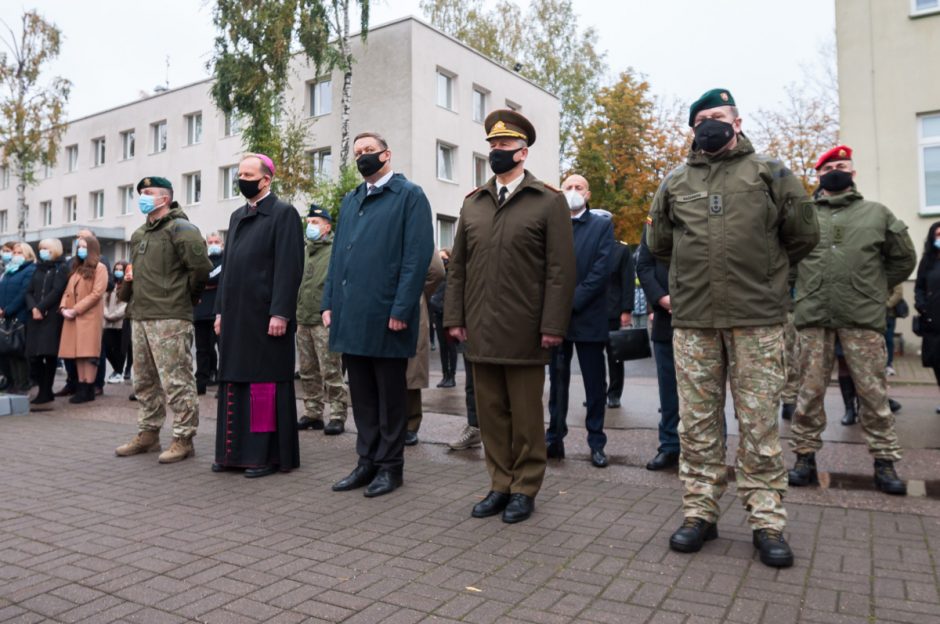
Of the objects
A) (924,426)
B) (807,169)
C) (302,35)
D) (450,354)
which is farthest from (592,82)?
(924,426)

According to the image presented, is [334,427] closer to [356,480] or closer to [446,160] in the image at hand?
[356,480]

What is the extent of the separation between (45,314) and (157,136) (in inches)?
1322

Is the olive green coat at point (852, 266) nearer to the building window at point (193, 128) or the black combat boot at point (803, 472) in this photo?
the black combat boot at point (803, 472)

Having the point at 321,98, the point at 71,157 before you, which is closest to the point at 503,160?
the point at 321,98

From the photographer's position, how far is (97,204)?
141 ft

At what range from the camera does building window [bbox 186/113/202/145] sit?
37750 mm

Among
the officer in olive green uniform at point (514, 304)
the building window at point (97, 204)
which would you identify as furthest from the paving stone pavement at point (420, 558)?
the building window at point (97, 204)

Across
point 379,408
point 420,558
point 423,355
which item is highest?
point 423,355

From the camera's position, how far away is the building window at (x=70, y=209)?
4419 cm

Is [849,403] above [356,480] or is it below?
above

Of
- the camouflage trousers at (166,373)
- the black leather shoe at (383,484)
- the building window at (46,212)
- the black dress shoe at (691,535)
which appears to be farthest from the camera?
the building window at (46,212)

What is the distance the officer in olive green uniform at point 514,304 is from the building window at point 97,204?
142ft

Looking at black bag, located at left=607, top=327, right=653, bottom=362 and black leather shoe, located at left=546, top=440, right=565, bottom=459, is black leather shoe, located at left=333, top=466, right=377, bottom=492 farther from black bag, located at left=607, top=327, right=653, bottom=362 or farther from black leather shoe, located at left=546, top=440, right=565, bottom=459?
black bag, located at left=607, top=327, right=653, bottom=362

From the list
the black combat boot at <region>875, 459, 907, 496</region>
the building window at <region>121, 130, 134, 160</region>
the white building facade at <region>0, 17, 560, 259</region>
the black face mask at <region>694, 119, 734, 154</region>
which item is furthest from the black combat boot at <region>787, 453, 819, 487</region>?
the building window at <region>121, 130, 134, 160</region>
